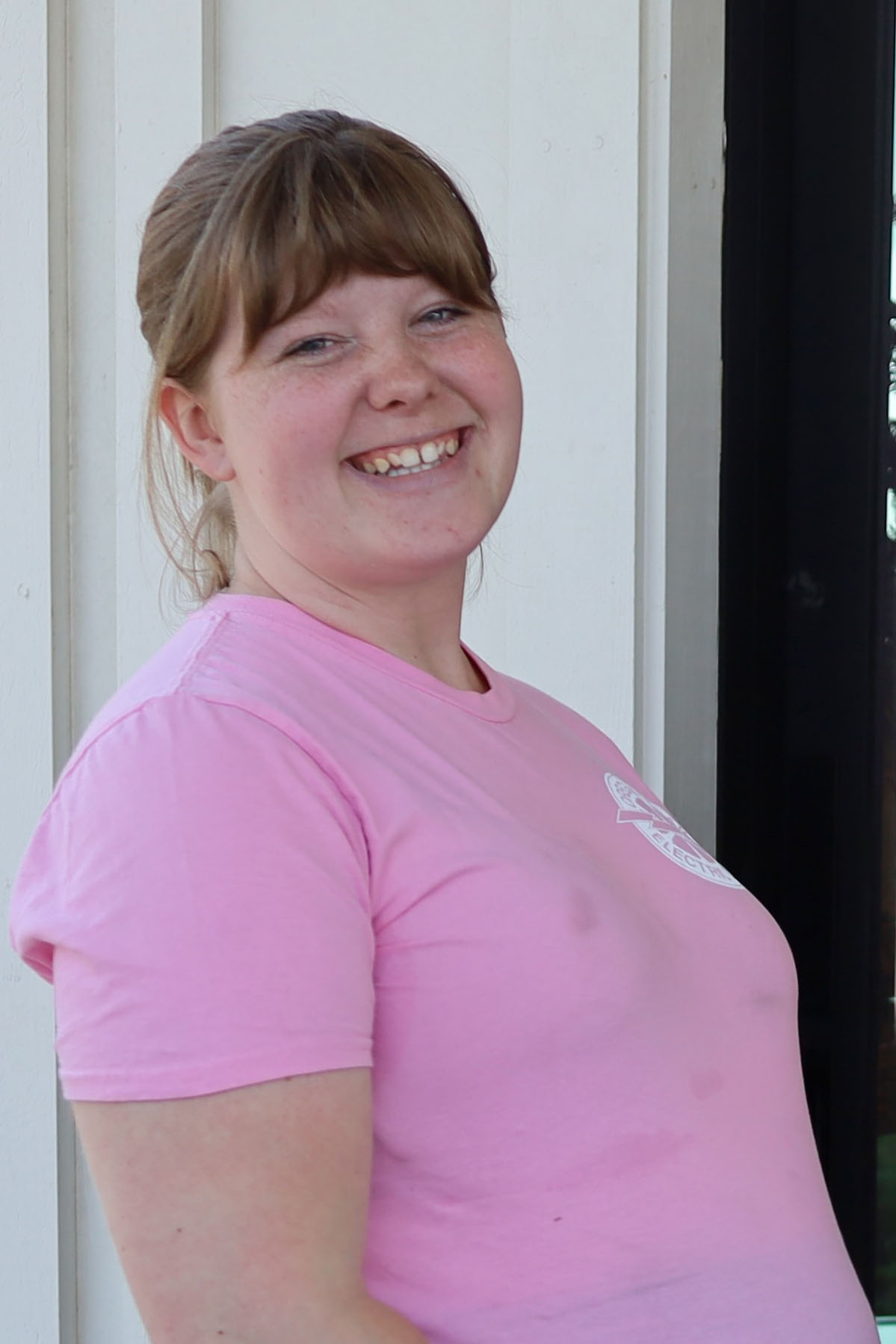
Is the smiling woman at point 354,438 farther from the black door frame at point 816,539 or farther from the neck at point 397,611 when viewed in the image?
the black door frame at point 816,539

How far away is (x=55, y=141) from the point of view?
1.78m

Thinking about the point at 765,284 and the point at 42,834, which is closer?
the point at 42,834

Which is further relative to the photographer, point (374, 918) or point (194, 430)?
point (194, 430)

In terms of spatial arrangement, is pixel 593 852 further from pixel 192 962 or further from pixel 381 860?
pixel 192 962

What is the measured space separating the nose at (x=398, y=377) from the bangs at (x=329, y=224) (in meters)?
0.05

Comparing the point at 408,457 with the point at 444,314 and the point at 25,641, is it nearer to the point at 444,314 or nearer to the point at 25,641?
the point at 444,314

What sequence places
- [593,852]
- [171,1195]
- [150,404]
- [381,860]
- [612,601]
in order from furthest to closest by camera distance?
[612,601] < [150,404] < [593,852] < [381,860] < [171,1195]

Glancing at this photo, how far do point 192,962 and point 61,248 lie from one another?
4.40ft

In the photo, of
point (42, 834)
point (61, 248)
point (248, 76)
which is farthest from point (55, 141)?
point (42, 834)

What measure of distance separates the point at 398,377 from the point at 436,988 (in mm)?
431

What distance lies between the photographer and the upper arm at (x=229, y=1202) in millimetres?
690

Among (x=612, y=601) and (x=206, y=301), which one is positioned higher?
(x=206, y=301)

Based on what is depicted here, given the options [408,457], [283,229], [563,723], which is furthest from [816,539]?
[283,229]

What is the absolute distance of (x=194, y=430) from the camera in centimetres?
103
